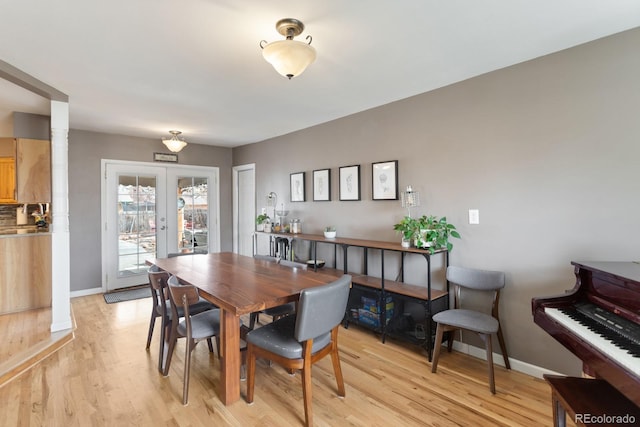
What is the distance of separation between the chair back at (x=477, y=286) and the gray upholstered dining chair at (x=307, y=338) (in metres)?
1.18

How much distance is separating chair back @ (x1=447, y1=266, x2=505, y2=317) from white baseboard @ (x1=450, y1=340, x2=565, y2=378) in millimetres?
354

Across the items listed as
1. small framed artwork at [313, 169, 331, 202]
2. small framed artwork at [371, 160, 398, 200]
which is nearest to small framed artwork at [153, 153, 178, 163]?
small framed artwork at [313, 169, 331, 202]

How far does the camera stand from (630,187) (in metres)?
2.00

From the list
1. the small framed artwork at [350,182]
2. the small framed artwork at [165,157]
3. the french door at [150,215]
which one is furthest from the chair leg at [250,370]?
the small framed artwork at [165,157]

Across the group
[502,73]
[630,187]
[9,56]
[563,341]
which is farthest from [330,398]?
[9,56]

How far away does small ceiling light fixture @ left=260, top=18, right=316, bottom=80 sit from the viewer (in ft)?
5.68

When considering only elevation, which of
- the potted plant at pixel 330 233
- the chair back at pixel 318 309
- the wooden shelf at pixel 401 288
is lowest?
the wooden shelf at pixel 401 288

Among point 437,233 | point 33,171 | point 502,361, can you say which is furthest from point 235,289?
point 33,171

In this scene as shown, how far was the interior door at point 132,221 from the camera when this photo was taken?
15.6 feet

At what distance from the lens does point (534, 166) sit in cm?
238

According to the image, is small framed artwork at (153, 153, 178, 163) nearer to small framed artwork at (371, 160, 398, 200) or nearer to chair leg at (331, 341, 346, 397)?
small framed artwork at (371, 160, 398, 200)

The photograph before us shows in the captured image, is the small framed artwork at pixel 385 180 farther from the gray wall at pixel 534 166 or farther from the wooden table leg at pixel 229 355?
the wooden table leg at pixel 229 355

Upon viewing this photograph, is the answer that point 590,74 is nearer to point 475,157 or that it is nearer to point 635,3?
point 635,3

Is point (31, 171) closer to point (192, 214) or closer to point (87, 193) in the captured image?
point (87, 193)
